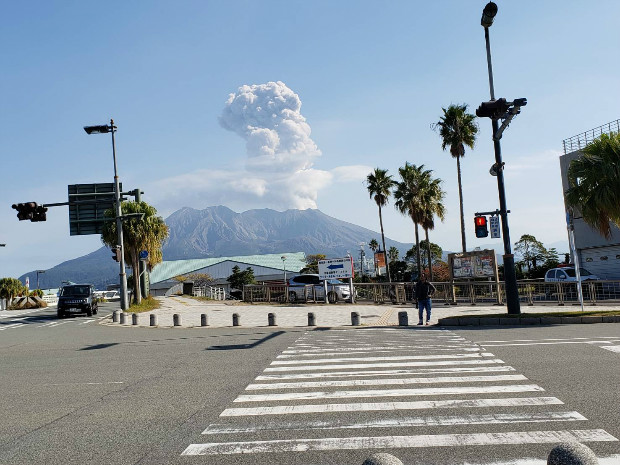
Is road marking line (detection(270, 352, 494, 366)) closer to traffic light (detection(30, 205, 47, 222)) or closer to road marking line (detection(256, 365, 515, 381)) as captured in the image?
road marking line (detection(256, 365, 515, 381))

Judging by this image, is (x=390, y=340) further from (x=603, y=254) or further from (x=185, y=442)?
(x=603, y=254)

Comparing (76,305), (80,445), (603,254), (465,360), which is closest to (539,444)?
(80,445)

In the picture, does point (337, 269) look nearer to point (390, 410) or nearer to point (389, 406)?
point (389, 406)

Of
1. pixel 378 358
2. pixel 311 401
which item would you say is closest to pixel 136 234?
pixel 378 358

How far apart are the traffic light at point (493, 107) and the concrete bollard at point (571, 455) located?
49.7ft

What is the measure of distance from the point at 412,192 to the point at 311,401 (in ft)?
118

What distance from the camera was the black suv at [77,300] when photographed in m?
29.8

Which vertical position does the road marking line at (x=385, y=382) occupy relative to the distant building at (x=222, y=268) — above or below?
below

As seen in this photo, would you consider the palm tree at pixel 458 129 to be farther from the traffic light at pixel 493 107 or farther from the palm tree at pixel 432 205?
the traffic light at pixel 493 107

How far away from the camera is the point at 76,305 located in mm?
30016

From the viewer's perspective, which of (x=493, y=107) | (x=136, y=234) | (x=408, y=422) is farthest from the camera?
(x=136, y=234)

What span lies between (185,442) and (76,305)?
1074 inches

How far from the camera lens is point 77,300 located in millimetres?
30062

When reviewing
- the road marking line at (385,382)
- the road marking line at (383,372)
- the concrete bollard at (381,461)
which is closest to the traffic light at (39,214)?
the road marking line at (383,372)
